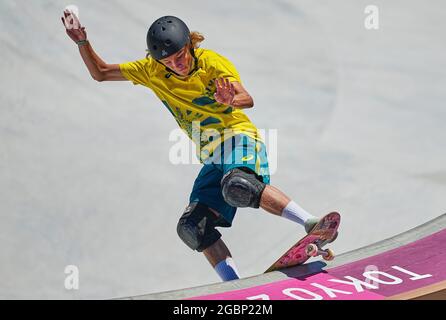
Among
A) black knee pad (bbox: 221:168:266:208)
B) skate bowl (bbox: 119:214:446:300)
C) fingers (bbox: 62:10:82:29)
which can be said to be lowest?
skate bowl (bbox: 119:214:446:300)

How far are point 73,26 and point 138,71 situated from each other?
61cm

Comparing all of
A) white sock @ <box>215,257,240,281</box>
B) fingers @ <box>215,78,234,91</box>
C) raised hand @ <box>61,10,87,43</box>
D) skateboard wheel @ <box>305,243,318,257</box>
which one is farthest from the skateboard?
raised hand @ <box>61,10,87,43</box>

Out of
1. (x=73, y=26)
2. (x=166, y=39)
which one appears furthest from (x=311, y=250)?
(x=73, y=26)

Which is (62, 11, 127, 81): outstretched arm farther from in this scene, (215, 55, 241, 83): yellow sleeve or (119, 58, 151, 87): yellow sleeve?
(215, 55, 241, 83): yellow sleeve

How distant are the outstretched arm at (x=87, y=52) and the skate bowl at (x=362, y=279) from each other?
6.38 ft

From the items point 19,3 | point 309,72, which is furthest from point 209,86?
point 19,3

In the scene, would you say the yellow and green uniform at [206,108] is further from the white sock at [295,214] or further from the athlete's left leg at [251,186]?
the white sock at [295,214]

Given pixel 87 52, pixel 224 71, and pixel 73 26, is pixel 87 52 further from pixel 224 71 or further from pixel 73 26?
pixel 224 71

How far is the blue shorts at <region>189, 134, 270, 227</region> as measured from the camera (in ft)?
20.8

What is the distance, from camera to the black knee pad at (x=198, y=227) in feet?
21.2

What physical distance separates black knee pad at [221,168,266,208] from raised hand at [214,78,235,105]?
26.0 inches

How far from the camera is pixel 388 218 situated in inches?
304

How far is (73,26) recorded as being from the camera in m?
6.56

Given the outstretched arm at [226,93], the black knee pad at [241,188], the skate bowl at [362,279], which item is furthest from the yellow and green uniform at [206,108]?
the skate bowl at [362,279]
